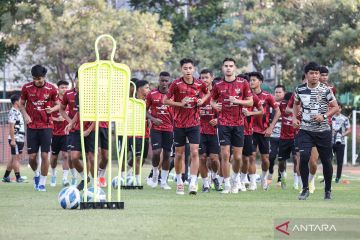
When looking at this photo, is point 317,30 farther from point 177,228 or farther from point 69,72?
point 177,228

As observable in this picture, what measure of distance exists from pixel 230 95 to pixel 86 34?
98.6 ft

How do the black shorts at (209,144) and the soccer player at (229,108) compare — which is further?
the black shorts at (209,144)

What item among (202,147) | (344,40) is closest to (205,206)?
(202,147)

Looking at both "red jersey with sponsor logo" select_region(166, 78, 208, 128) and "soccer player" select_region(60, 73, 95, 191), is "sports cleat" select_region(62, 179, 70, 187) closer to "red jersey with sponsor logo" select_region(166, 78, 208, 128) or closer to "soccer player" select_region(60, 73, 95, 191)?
"soccer player" select_region(60, 73, 95, 191)

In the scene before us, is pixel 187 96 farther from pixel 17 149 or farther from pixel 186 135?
pixel 17 149

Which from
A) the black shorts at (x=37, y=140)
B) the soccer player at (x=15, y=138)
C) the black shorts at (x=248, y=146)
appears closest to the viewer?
the black shorts at (x=37, y=140)

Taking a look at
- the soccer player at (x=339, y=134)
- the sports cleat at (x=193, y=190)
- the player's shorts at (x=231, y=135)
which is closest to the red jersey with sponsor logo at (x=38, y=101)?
the player's shorts at (x=231, y=135)

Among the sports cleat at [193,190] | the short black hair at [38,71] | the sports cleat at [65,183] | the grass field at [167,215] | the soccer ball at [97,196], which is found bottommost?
the sports cleat at [65,183]

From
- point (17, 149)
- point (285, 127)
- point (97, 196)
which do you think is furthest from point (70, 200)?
point (17, 149)

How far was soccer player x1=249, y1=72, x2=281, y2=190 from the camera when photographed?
81.0 ft

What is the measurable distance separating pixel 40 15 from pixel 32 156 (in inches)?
1197

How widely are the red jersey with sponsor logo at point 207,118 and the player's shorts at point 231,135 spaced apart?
1589 mm

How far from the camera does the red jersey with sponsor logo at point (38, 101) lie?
23141 mm

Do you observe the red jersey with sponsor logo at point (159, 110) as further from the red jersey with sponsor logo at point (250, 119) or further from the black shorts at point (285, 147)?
the black shorts at point (285, 147)
